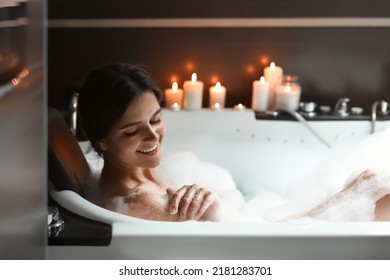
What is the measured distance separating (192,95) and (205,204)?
0.94 m

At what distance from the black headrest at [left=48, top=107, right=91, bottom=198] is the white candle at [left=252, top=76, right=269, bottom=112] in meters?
0.95

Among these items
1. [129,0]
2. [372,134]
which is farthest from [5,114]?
[372,134]

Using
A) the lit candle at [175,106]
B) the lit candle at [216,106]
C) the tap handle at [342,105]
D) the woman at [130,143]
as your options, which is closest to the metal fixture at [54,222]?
the woman at [130,143]

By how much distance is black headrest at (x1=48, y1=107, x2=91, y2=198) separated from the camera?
151cm

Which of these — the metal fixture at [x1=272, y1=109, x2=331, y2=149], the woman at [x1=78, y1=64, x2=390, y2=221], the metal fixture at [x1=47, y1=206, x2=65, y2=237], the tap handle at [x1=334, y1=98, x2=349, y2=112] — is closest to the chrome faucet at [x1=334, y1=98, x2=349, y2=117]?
the tap handle at [x1=334, y1=98, x2=349, y2=112]

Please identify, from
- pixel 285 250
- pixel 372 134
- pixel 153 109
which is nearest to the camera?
pixel 285 250

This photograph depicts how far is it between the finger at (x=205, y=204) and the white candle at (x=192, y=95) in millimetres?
896

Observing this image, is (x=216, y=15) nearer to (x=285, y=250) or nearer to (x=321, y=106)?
Answer: (x=321, y=106)

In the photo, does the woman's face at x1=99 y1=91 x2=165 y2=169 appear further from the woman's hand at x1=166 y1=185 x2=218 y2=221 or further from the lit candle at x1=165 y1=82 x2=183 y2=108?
the lit candle at x1=165 y1=82 x2=183 y2=108

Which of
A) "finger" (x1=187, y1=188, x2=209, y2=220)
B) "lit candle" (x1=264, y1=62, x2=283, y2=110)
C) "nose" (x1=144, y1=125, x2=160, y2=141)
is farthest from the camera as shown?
"lit candle" (x1=264, y1=62, x2=283, y2=110)

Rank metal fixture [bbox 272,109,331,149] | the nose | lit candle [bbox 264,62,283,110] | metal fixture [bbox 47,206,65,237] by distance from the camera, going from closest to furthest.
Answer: metal fixture [bbox 47,206,65,237] → the nose → metal fixture [bbox 272,109,331,149] → lit candle [bbox 264,62,283,110]

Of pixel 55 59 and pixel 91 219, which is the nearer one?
pixel 91 219
